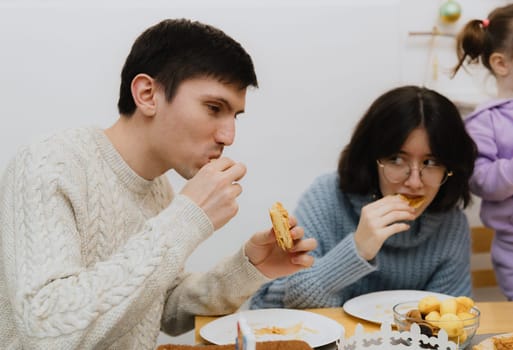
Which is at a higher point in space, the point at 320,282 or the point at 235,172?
A: the point at 235,172

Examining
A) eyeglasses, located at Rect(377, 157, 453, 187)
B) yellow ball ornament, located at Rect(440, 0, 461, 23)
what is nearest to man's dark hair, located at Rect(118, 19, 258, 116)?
eyeglasses, located at Rect(377, 157, 453, 187)

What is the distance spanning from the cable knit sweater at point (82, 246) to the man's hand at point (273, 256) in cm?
26

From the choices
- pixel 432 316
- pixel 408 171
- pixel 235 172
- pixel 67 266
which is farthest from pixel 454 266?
pixel 67 266

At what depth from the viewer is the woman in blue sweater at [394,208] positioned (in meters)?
1.65

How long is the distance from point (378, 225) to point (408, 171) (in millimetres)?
215

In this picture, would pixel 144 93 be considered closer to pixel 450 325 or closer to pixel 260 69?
pixel 450 325

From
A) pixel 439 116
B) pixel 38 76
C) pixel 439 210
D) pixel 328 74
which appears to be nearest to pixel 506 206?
pixel 439 210

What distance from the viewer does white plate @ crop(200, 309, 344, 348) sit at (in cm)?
130

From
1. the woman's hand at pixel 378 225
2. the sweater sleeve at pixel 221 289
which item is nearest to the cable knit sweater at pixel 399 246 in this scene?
the woman's hand at pixel 378 225

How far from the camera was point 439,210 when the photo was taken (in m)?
1.87

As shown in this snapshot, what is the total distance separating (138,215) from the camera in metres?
1.45

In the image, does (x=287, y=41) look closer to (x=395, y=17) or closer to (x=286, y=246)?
(x=395, y=17)

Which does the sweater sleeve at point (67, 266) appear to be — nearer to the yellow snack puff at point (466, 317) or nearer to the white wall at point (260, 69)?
the yellow snack puff at point (466, 317)

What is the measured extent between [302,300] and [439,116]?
0.64 metres
